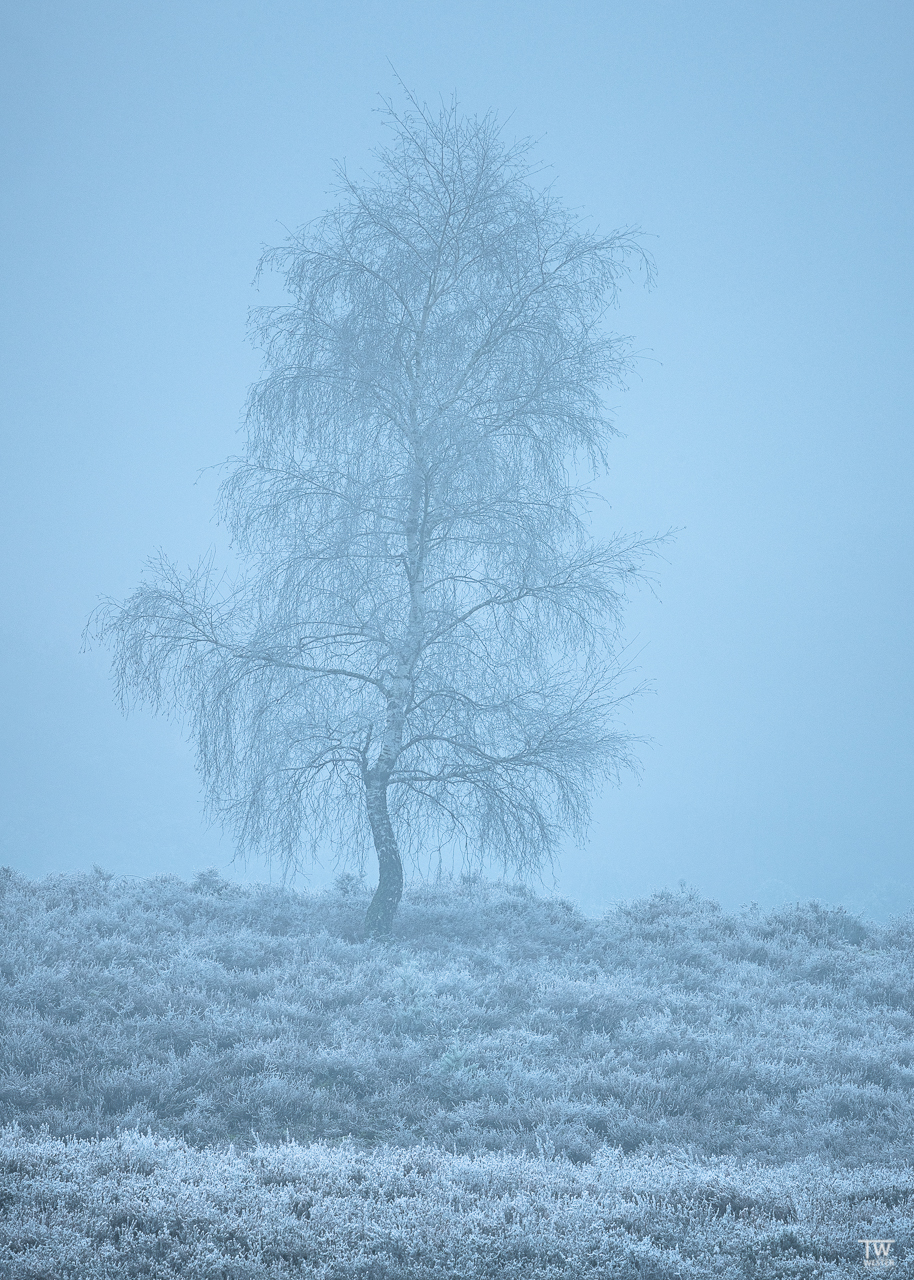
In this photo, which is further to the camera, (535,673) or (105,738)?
(105,738)

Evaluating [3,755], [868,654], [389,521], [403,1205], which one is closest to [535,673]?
[389,521]

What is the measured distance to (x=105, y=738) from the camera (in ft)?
355

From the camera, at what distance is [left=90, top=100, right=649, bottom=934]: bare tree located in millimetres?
11578

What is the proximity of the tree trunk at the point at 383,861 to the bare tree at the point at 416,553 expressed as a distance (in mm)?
34

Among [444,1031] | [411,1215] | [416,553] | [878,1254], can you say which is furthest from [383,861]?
[878,1254]

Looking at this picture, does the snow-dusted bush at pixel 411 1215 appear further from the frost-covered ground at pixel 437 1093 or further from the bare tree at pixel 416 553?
the bare tree at pixel 416 553

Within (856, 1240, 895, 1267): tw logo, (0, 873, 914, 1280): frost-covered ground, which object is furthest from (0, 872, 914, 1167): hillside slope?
(856, 1240, 895, 1267): tw logo

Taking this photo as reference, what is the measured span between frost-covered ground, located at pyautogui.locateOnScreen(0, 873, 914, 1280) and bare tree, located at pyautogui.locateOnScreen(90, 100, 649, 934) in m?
1.88

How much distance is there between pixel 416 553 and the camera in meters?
12.4

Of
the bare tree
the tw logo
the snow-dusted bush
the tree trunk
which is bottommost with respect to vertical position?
the snow-dusted bush

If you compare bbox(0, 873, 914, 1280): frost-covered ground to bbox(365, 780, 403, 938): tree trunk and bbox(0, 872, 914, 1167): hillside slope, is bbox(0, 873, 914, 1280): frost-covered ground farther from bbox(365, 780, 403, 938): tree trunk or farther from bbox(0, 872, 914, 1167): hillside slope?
bbox(365, 780, 403, 938): tree trunk

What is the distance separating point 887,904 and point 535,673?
33007 millimetres

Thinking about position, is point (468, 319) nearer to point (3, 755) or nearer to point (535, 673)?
point (535, 673)

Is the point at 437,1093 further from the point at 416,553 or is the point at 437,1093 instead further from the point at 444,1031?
the point at 416,553
